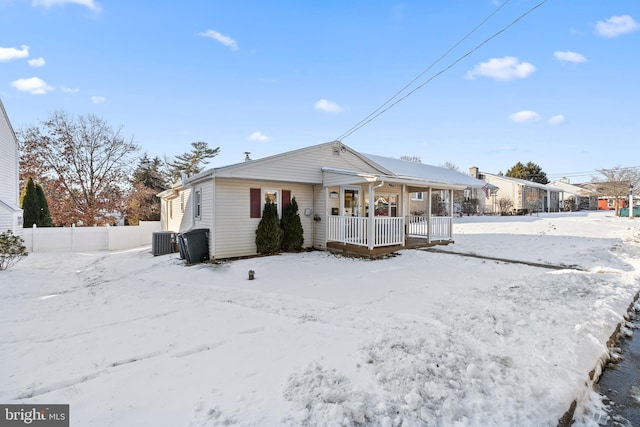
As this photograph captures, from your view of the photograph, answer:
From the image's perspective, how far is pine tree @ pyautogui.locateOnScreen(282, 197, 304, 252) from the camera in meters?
11.1

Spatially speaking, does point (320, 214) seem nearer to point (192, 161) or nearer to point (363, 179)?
point (363, 179)

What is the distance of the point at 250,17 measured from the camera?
10.9 m

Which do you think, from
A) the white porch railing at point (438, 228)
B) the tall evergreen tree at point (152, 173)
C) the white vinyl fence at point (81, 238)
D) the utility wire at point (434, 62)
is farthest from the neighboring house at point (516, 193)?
the tall evergreen tree at point (152, 173)

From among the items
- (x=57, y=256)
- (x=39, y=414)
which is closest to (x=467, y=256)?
(x=39, y=414)

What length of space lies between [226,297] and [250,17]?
34.0 feet

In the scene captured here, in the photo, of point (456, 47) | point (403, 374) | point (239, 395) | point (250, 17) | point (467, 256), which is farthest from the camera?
point (250, 17)

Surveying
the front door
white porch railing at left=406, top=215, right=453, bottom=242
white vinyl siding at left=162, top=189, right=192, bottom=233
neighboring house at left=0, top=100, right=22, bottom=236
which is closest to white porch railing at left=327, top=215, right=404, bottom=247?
the front door

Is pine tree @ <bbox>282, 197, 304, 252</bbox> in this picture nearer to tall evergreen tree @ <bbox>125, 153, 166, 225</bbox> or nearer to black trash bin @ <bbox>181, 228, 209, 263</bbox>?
black trash bin @ <bbox>181, 228, 209, 263</bbox>

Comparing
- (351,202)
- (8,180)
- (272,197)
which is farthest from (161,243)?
(8,180)

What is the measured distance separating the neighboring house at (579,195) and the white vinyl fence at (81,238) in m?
56.1

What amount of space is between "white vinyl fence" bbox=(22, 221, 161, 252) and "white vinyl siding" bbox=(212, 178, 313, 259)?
25.6 feet

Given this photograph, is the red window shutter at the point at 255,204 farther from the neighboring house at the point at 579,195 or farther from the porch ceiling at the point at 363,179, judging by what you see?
the neighboring house at the point at 579,195

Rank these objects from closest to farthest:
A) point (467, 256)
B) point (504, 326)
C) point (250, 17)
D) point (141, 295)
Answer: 1. point (504, 326)
2. point (141, 295)
3. point (467, 256)
4. point (250, 17)

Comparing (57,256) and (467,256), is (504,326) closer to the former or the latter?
(467,256)
